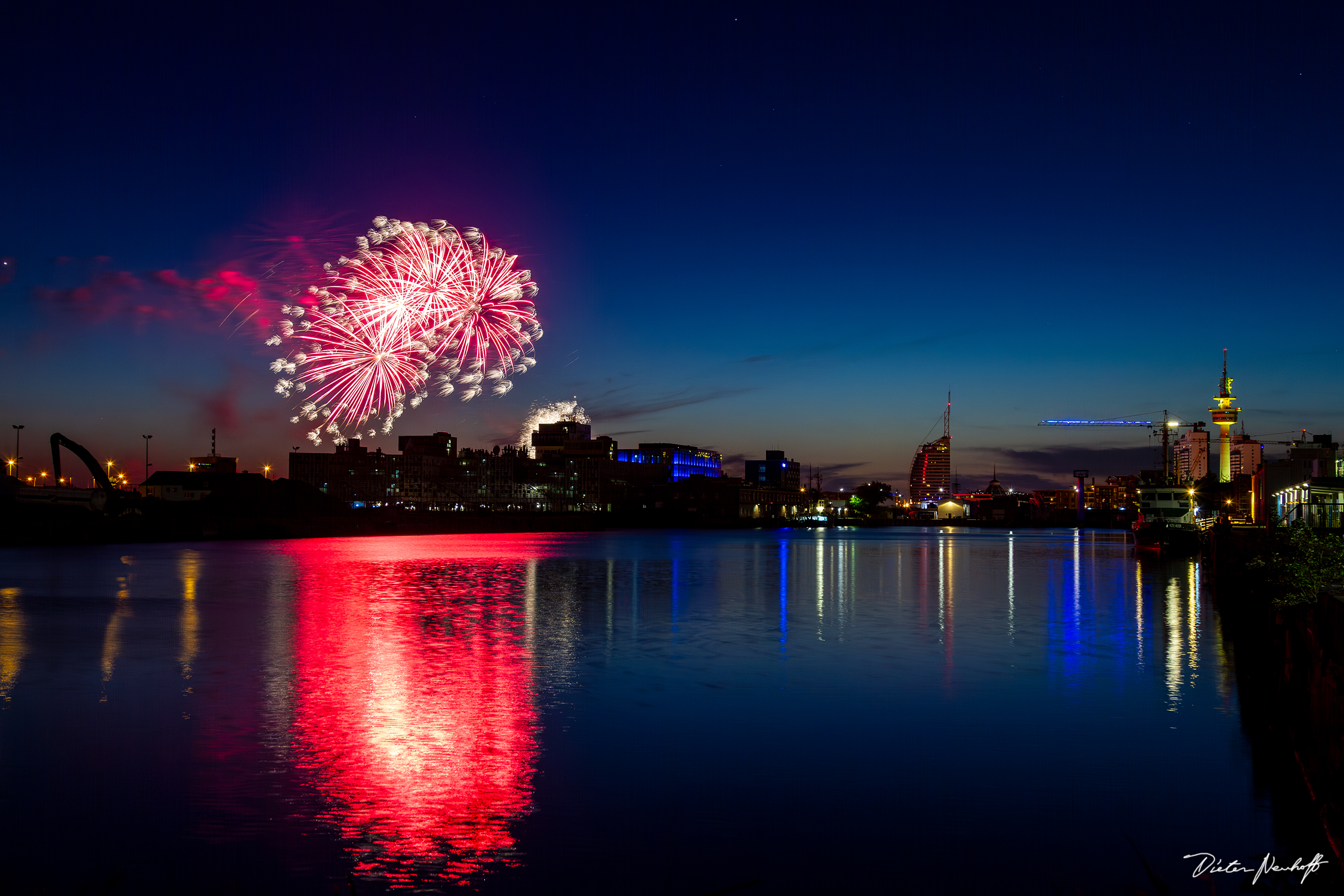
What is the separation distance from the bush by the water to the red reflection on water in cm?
1469

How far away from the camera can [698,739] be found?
51.6ft

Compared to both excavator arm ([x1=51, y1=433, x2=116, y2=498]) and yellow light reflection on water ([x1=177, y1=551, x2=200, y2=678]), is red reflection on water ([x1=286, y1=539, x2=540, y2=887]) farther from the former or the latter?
excavator arm ([x1=51, y1=433, x2=116, y2=498])

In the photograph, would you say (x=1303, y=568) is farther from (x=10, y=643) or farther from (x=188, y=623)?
(x=10, y=643)

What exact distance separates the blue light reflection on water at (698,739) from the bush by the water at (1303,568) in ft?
8.28

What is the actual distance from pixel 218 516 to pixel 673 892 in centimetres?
14614

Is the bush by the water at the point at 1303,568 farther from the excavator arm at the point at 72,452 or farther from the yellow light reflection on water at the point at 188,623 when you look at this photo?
the excavator arm at the point at 72,452

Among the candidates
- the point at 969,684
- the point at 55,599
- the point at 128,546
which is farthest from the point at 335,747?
the point at 128,546

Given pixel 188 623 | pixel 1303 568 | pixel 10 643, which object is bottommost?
pixel 188 623

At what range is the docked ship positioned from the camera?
292ft
